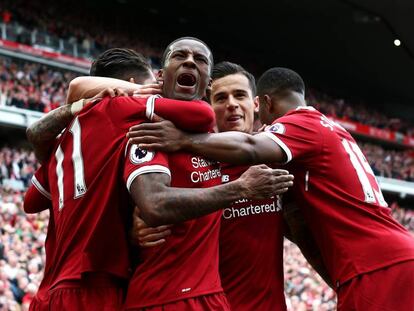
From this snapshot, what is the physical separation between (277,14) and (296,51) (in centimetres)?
382

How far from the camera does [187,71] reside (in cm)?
374

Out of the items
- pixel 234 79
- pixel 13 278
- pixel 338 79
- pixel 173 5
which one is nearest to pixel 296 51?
pixel 338 79

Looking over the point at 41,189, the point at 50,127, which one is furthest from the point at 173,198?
the point at 41,189

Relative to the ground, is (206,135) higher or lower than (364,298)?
higher

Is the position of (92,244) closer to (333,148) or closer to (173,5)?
(333,148)

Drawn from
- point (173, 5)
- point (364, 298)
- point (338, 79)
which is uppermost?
point (173, 5)

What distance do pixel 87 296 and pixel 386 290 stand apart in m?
1.56

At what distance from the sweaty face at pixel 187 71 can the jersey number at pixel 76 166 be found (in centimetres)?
53

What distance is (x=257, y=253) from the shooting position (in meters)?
4.23

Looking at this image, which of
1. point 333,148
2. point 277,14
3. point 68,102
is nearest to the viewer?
point 68,102

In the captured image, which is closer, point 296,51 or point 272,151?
point 272,151

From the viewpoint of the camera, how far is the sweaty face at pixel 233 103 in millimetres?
4852

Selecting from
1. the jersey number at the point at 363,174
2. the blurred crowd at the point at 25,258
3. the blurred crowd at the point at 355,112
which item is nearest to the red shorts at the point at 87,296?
the jersey number at the point at 363,174

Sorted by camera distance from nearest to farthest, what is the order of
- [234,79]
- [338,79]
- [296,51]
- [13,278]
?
[234,79] → [13,278] → [296,51] → [338,79]
